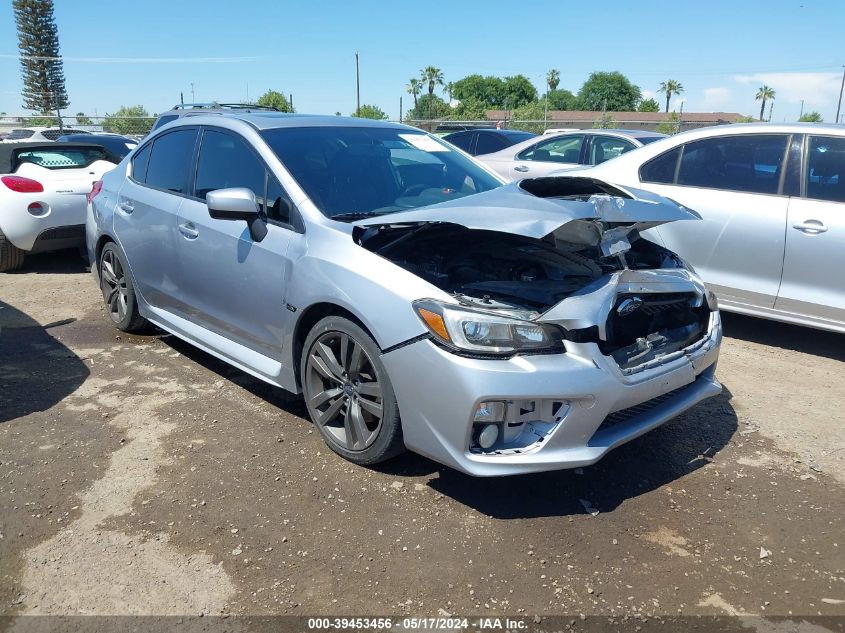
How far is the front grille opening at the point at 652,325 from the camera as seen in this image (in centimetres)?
312

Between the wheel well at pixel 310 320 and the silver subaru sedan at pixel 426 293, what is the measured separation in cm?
1

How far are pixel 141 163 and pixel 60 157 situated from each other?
11.9ft

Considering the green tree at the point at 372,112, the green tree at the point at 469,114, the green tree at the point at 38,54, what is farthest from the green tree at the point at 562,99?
the green tree at the point at 38,54

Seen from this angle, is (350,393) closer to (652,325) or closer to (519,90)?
(652,325)

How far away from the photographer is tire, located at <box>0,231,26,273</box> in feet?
24.9

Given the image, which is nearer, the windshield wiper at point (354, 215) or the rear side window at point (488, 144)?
the windshield wiper at point (354, 215)

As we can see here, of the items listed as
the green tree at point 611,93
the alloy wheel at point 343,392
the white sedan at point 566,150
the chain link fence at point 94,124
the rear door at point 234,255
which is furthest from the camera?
the green tree at point 611,93

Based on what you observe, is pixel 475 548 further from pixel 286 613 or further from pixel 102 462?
pixel 102 462

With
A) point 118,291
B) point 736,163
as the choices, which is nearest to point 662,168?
point 736,163

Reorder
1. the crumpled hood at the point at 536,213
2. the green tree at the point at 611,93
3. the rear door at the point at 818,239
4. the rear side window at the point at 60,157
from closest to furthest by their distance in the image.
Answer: the crumpled hood at the point at 536,213 < the rear door at the point at 818,239 < the rear side window at the point at 60,157 < the green tree at the point at 611,93

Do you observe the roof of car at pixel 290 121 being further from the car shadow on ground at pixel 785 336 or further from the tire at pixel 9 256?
the tire at pixel 9 256

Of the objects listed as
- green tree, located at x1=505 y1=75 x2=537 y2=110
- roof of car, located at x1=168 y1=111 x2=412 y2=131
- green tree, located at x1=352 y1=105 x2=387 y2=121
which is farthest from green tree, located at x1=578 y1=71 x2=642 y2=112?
roof of car, located at x1=168 y1=111 x2=412 y2=131

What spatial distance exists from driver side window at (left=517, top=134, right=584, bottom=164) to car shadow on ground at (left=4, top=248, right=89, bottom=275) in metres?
6.10

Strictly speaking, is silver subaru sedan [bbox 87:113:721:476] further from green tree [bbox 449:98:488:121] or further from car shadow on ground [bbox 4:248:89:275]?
green tree [bbox 449:98:488:121]
